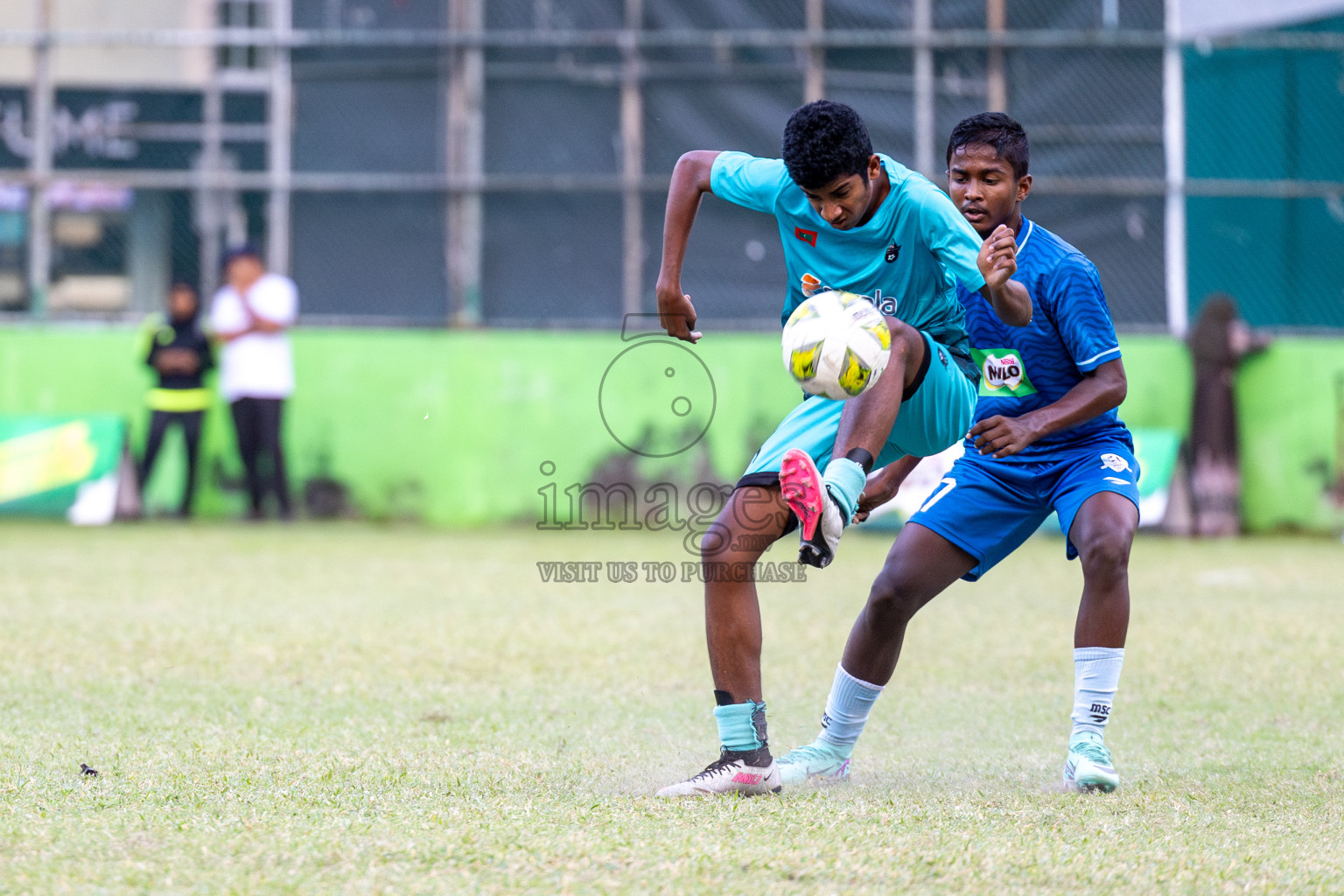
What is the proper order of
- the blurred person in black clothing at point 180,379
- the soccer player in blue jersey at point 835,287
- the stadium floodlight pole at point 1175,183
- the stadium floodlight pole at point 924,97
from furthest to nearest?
the stadium floodlight pole at point 1175,183, the stadium floodlight pole at point 924,97, the blurred person in black clothing at point 180,379, the soccer player in blue jersey at point 835,287

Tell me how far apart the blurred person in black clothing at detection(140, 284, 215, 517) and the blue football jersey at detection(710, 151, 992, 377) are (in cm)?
926

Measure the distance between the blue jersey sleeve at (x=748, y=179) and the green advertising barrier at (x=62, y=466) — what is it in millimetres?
9560

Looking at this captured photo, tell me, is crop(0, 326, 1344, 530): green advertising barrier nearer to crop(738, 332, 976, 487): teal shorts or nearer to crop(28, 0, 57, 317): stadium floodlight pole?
crop(28, 0, 57, 317): stadium floodlight pole

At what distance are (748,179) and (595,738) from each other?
1.91 m

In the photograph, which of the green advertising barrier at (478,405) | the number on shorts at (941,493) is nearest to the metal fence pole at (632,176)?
the green advertising barrier at (478,405)

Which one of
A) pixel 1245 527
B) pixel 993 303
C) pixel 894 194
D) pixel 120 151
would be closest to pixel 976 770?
pixel 993 303

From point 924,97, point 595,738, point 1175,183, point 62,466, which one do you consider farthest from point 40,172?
point 595,738

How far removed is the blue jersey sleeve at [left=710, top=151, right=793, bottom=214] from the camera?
177 inches

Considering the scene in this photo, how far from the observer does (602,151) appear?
13406 millimetres

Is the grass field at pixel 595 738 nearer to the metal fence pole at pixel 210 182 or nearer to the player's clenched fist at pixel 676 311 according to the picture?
the player's clenched fist at pixel 676 311

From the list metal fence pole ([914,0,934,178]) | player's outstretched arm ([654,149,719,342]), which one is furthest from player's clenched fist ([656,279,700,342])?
metal fence pole ([914,0,934,178])

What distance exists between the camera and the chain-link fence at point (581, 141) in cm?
1324

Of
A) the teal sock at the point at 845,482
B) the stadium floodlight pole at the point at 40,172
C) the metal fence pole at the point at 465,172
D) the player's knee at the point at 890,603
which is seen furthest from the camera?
the stadium floodlight pole at the point at 40,172

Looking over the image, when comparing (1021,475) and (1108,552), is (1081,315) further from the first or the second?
(1108,552)
